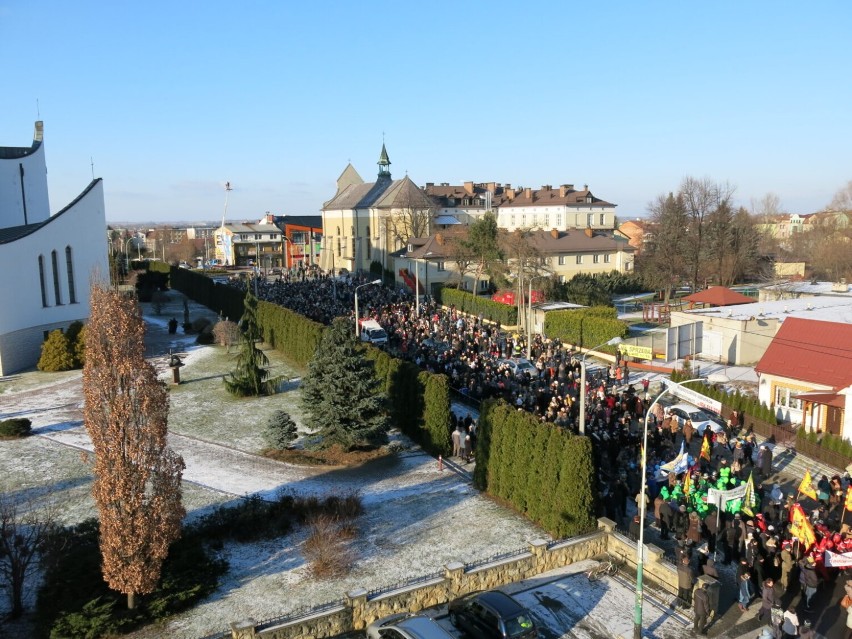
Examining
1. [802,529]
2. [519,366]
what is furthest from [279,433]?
[802,529]

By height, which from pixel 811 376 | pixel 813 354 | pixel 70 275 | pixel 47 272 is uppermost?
pixel 47 272

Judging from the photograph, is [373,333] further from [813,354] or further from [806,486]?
[806,486]

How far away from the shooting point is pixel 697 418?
84.0 feet

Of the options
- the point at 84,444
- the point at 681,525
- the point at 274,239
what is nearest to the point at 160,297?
the point at 84,444

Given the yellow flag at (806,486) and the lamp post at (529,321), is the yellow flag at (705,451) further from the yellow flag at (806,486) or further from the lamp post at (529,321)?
the lamp post at (529,321)

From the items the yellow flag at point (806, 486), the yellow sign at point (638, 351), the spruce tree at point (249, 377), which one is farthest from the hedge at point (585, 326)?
the yellow flag at point (806, 486)

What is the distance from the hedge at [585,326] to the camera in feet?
133

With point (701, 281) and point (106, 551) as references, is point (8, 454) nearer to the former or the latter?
point (106, 551)

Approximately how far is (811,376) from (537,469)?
15.1 meters

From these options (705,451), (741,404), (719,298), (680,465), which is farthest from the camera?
(719,298)

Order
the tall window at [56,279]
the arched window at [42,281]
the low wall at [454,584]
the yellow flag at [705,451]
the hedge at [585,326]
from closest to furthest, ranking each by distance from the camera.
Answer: the low wall at [454,584]
the yellow flag at [705,451]
the hedge at [585,326]
the arched window at [42,281]
the tall window at [56,279]

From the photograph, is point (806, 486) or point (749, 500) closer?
point (749, 500)

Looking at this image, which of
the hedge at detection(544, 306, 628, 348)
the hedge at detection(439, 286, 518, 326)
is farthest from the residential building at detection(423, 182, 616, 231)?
the hedge at detection(544, 306, 628, 348)

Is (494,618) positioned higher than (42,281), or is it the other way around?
(42,281)
